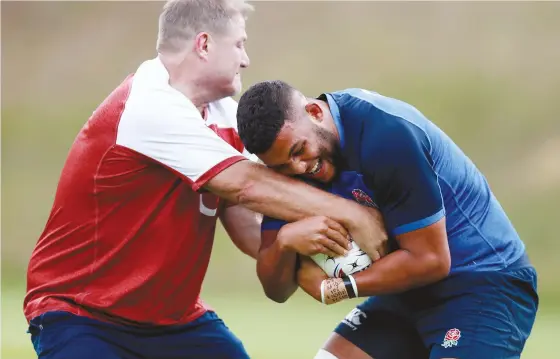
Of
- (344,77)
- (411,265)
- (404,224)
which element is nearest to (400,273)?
(411,265)

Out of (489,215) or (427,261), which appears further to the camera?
(489,215)

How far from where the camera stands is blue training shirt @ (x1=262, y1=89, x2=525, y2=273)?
358 centimetres

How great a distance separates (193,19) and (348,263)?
1303mm

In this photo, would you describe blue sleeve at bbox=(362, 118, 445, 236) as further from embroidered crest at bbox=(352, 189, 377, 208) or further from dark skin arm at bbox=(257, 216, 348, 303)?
dark skin arm at bbox=(257, 216, 348, 303)

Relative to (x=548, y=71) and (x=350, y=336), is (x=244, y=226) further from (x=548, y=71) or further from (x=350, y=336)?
(x=548, y=71)

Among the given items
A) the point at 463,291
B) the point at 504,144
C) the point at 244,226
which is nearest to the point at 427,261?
the point at 463,291

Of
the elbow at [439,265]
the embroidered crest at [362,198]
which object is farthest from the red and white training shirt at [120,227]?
the elbow at [439,265]

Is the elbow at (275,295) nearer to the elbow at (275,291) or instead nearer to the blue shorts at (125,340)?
the elbow at (275,291)

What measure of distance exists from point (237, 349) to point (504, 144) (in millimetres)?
7622

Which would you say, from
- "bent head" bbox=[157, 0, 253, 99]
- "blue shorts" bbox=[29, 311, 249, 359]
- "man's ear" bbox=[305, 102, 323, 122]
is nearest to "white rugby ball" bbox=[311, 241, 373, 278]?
"man's ear" bbox=[305, 102, 323, 122]

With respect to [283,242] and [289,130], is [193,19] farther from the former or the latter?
[283,242]

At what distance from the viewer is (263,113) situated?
3.69 meters

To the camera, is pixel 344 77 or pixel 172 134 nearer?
pixel 172 134

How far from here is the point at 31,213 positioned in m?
12.3
